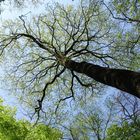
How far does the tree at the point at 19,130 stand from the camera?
20.6 m

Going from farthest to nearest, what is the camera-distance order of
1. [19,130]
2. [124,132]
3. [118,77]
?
[124,132] < [19,130] < [118,77]

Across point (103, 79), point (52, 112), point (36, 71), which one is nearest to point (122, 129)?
point (52, 112)

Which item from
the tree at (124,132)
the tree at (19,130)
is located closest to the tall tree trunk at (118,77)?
the tree at (19,130)

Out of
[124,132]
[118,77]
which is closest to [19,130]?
[124,132]

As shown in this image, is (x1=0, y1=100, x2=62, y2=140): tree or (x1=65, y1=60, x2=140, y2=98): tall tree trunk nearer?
(x1=65, y1=60, x2=140, y2=98): tall tree trunk

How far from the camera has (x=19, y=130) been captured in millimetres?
21422

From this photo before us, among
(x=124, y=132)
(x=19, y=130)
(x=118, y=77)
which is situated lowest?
(x=118, y=77)

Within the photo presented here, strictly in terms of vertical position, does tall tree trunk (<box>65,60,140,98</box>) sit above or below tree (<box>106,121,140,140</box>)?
below

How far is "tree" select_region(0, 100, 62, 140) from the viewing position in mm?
20562

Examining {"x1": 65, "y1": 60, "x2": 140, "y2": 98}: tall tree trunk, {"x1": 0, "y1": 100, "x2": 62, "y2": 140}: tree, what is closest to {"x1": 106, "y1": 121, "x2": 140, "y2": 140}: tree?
{"x1": 0, "y1": 100, "x2": 62, "y2": 140}: tree

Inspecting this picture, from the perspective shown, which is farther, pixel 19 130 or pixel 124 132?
pixel 124 132

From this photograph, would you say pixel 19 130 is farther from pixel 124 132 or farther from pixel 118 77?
pixel 118 77

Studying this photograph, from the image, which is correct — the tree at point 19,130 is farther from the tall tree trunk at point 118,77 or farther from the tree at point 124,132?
the tall tree trunk at point 118,77

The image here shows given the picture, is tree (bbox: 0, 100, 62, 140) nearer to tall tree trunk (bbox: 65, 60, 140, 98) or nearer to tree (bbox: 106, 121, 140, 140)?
tree (bbox: 106, 121, 140, 140)
